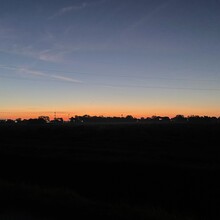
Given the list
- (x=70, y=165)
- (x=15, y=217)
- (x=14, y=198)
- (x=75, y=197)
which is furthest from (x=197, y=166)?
(x=15, y=217)

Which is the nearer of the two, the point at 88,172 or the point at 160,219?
the point at 160,219

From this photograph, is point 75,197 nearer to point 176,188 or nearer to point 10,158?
point 176,188

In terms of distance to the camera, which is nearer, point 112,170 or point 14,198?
point 14,198

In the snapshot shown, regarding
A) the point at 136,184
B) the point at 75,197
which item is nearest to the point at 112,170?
the point at 136,184

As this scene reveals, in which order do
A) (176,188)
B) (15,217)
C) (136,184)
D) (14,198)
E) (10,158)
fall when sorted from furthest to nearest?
(10,158)
(136,184)
(176,188)
(14,198)
(15,217)

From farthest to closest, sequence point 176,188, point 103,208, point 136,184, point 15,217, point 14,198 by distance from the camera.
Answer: point 136,184, point 176,188, point 14,198, point 103,208, point 15,217

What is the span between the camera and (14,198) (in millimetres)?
16281

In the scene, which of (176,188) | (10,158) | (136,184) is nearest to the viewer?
(176,188)

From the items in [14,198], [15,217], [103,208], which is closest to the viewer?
[15,217]

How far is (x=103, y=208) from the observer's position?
15141mm

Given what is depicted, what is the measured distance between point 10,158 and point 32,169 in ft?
25.9

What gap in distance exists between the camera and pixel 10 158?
3919cm

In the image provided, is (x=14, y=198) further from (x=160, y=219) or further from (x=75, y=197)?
(x=160, y=219)

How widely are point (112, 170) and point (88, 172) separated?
185cm
